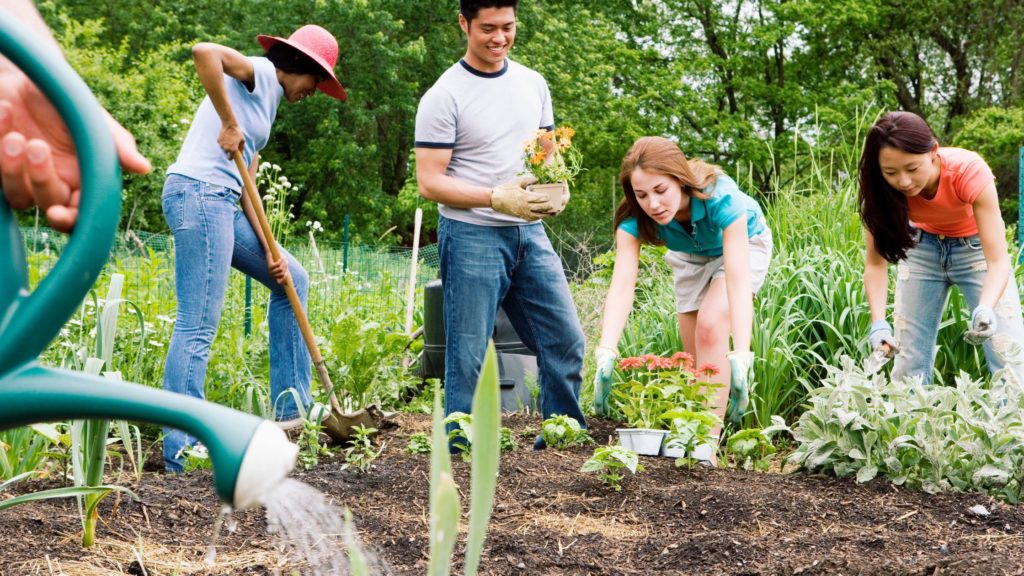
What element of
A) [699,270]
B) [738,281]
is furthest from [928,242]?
[738,281]

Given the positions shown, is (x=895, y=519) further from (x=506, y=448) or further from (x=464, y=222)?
(x=464, y=222)

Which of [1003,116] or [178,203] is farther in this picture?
[1003,116]

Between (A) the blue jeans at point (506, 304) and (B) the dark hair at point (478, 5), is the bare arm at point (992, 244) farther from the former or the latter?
(B) the dark hair at point (478, 5)

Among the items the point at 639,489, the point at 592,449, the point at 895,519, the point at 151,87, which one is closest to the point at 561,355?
the point at 592,449

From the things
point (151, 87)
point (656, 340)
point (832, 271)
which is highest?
point (151, 87)

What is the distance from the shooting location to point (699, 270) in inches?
137

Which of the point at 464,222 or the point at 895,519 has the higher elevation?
the point at 464,222

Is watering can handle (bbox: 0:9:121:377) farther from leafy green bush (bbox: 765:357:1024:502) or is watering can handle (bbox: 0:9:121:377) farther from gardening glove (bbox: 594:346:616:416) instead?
gardening glove (bbox: 594:346:616:416)

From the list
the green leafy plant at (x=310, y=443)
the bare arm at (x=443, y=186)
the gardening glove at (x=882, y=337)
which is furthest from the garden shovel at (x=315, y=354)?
the gardening glove at (x=882, y=337)

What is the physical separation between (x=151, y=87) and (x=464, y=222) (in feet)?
52.7

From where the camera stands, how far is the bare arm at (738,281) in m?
3.05

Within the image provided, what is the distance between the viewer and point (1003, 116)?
14.9 metres

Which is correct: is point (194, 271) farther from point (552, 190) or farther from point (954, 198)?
point (954, 198)

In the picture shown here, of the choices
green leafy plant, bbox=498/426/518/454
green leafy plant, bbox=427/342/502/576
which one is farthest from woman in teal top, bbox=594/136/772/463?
green leafy plant, bbox=427/342/502/576
